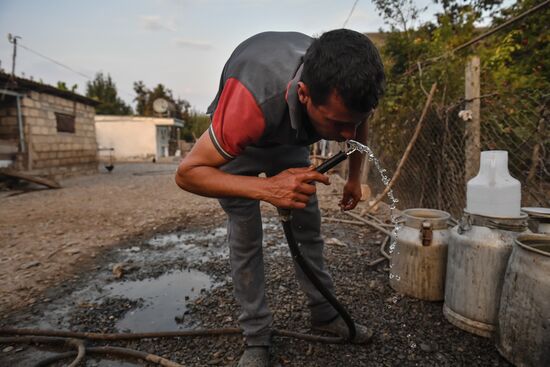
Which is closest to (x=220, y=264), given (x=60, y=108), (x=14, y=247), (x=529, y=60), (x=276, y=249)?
(x=276, y=249)

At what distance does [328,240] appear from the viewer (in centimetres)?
369

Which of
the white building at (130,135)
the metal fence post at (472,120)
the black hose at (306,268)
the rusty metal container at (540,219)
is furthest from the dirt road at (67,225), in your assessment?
the white building at (130,135)

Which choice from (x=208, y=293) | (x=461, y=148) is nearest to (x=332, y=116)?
(x=208, y=293)

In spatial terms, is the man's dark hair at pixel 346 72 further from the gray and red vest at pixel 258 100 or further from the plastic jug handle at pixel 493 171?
the plastic jug handle at pixel 493 171

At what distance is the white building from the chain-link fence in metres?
20.9

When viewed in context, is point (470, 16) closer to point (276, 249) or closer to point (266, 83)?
point (276, 249)

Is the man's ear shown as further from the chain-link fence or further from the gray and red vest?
the chain-link fence

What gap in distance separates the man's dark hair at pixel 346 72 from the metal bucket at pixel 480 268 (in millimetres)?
1157

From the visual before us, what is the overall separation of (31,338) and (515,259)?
8.69 ft

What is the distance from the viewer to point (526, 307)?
1606mm

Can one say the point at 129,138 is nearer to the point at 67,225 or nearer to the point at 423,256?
the point at 67,225

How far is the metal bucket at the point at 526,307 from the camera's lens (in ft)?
5.06

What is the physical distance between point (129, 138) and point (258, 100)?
80.0ft

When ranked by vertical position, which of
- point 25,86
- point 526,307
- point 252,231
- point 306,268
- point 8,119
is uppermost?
point 25,86
